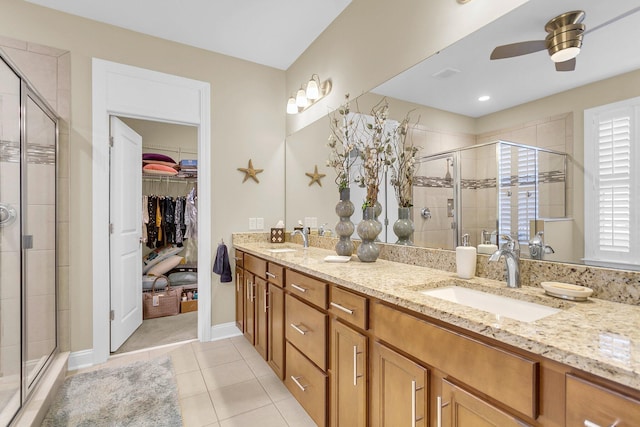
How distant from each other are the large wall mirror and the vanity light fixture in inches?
35.6

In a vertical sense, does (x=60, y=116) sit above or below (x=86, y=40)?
below

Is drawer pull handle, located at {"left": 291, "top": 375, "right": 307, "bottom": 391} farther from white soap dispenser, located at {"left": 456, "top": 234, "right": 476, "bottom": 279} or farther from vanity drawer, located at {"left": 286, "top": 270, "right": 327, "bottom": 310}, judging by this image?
white soap dispenser, located at {"left": 456, "top": 234, "right": 476, "bottom": 279}

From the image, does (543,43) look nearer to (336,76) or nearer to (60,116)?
(336,76)

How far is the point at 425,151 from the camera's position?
167 centimetres

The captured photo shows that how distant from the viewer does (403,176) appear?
5.98 feet

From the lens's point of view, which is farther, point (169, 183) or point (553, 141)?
point (169, 183)

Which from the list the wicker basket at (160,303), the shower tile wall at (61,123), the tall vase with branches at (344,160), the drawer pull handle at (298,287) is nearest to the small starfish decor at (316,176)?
the tall vase with branches at (344,160)

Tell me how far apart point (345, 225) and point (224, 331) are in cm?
176

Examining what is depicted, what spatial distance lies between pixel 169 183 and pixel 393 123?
11.8ft

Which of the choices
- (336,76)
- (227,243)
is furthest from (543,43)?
(227,243)

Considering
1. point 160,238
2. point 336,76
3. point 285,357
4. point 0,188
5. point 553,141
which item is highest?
point 336,76

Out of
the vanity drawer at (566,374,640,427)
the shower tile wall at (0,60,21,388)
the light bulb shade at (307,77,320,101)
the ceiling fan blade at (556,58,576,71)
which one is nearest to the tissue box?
the light bulb shade at (307,77,320,101)

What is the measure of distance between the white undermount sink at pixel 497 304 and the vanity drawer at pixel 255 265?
126cm

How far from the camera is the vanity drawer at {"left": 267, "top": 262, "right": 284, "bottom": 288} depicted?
1889mm
